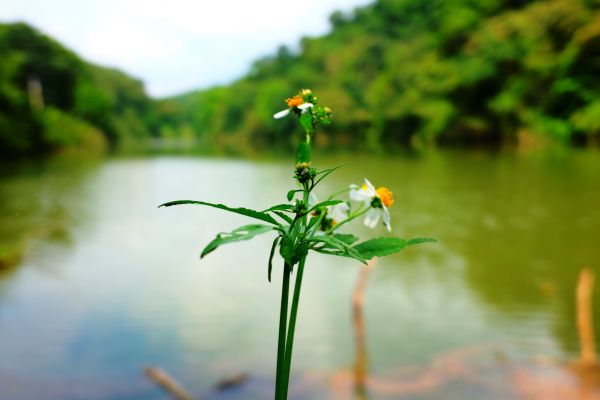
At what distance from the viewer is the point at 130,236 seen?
1256 cm

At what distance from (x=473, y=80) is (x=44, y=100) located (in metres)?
35.8

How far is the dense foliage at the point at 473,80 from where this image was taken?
31484 millimetres

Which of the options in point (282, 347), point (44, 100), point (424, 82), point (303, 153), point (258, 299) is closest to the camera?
point (282, 347)

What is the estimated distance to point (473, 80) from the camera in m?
37.8

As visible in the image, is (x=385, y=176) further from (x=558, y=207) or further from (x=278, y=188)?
(x=558, y=207)

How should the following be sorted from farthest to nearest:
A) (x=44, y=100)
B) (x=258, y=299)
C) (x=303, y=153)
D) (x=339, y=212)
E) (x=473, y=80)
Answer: (x=44, y=100)
(x=473, y=80)
(x=258, y=299)
(x=339, y=212)
(x=303, y=153)

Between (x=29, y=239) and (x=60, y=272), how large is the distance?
3.13 m

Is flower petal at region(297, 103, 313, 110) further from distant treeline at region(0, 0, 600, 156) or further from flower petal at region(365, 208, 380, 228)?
distant treeline at region(0, 0, 600, 156)

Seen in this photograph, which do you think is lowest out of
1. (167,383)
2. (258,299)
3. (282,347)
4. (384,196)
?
(167,383)

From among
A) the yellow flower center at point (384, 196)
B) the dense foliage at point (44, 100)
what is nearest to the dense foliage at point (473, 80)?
the dense foliage at point (44, 100)

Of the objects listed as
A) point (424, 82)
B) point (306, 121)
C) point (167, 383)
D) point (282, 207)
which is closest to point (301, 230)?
point (282, 207)

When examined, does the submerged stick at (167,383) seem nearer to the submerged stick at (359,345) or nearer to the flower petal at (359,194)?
the submerged stick at (359,345)

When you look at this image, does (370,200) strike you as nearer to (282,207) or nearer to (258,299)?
(282,207)

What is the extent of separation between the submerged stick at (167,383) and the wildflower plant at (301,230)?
5.02 meters
